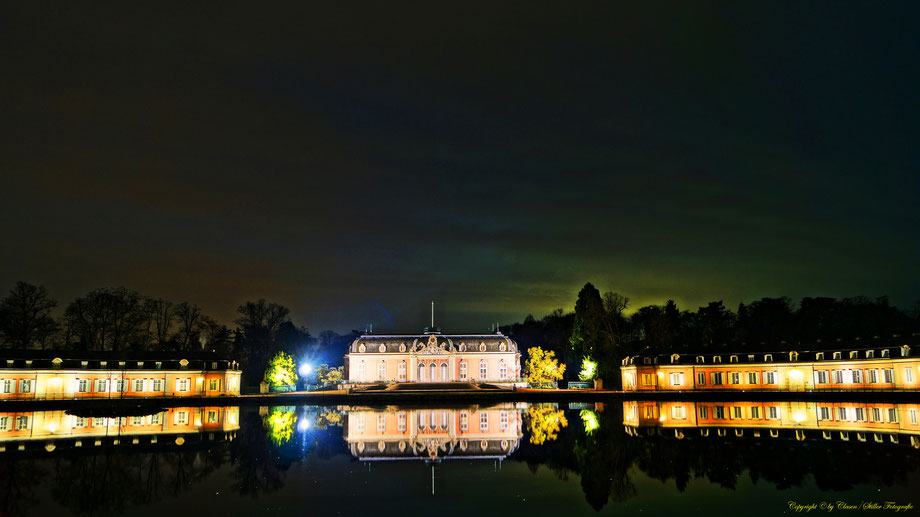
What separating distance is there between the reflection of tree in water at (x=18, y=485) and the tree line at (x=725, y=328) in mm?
57554

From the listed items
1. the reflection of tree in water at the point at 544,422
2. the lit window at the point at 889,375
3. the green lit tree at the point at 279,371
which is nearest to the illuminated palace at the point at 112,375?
the green lit tree at the point at 279,371

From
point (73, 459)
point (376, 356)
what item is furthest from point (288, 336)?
point (73, 459)

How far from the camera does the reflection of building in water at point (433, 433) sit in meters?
24.8

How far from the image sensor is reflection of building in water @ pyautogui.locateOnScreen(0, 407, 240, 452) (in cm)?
2825

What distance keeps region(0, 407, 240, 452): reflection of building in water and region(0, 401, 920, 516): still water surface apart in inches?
5.3

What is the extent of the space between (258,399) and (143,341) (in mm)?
29801

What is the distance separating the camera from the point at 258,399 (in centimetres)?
5575

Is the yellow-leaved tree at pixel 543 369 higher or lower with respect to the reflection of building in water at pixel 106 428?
higher

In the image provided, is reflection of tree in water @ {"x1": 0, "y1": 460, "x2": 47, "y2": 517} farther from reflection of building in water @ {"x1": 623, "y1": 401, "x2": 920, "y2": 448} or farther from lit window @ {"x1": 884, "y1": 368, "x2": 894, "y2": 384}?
lit window @ {"x1": 884, "y1": 368, "x2": 894, "y2": 384}

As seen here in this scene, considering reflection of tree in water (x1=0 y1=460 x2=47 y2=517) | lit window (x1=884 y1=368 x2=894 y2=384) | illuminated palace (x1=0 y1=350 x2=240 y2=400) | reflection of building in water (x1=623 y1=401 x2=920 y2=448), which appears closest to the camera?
reflection of tree in water (x1=0 y1=460 x2=47 y2=517)

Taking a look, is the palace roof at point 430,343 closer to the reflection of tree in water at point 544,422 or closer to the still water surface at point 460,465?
the reflection of tree in water at point 544,422

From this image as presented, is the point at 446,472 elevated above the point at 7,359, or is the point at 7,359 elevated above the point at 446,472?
the point at 7,359

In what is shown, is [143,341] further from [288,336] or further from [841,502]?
[841,502]

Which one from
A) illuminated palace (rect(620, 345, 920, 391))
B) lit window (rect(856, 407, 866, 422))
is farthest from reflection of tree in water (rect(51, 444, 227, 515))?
illuminated palace (rect(620, 345, 920, 391))
